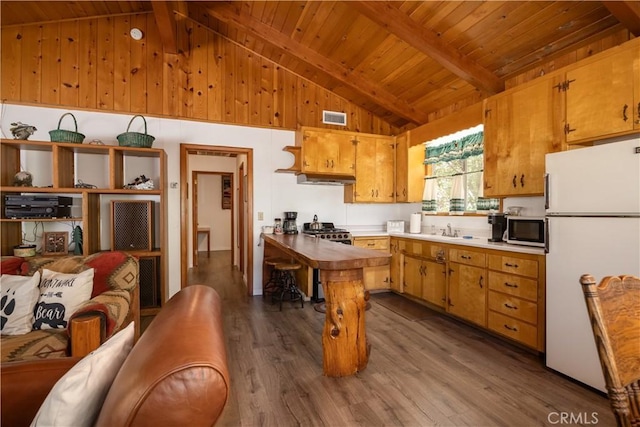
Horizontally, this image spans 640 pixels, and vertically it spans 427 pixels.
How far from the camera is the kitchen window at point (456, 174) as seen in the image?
3699 millimetres

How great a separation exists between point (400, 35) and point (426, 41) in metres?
0.29

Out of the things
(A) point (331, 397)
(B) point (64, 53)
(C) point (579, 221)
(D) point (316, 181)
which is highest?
(B) point (64, 53)

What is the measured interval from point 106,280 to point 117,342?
5.24ft

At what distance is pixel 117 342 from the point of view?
96cm

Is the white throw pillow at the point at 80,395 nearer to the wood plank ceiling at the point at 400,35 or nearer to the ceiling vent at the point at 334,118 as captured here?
the wood plank ceiling at the point at 400,35

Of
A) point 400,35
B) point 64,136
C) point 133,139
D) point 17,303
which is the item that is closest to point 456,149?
Result: point 400,35

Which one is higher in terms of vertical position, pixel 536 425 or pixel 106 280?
pixel 106 280

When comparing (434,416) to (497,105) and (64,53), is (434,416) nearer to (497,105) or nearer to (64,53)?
(497,105)

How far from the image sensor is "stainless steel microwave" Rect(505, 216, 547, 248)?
8.68 feet

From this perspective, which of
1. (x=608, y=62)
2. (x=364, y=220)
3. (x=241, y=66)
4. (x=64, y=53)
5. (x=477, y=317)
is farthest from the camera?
(x=364, y=220)

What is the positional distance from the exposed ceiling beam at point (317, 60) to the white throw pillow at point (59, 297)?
3.17 metres

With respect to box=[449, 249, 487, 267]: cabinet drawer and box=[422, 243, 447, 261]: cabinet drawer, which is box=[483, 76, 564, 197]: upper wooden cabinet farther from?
box=[422, 243, 447, 261]: cabinet drawer

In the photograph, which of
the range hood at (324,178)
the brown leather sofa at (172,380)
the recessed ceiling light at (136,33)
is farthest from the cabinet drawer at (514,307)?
the recessed ceiling light at (136,33)

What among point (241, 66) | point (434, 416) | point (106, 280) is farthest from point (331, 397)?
point (241, 66)
